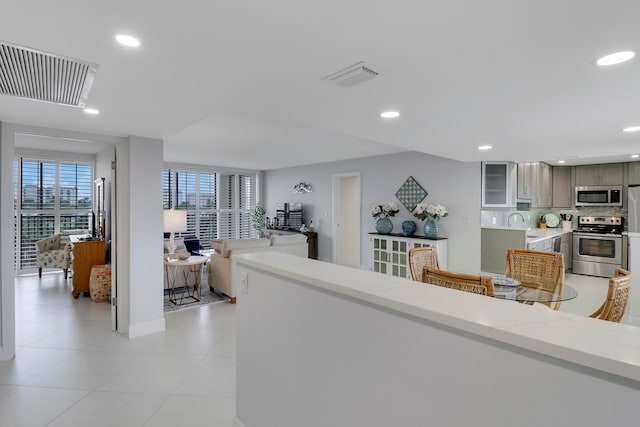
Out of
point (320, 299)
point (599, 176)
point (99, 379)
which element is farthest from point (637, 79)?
point (599, 176)

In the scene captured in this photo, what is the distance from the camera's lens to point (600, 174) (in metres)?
6.55

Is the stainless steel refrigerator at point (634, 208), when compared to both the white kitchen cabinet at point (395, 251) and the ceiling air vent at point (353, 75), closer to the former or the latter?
the white kitchen cabinet at point (395, 251)

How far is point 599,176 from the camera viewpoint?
6555mm

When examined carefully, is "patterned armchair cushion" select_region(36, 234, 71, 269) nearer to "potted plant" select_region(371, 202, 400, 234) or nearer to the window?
the window

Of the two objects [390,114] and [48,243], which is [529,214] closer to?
[390,114]

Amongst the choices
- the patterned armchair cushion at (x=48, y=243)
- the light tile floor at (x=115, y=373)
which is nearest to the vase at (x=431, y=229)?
the light tile floor at (x=115, y=373)

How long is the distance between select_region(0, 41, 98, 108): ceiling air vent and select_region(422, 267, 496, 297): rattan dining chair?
2.30 metres

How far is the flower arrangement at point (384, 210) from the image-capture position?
638 centimetres

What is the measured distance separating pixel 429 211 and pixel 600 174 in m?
3.69

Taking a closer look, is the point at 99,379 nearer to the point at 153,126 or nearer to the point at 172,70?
the point at 153,126

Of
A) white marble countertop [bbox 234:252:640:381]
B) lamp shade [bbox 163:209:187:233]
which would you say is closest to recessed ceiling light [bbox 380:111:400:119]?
white marble countertop [bbox 234:252:640:381]

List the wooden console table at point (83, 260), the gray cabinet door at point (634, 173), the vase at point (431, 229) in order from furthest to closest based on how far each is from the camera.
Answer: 1. the gray cabinet door at point (634, 173)
2. the vase at point (431, 229)
3. the wooden console table at point (83, 260)

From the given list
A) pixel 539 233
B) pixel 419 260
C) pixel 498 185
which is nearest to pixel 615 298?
pixel 419 260

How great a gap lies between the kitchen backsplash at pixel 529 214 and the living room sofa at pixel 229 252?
3354mm
